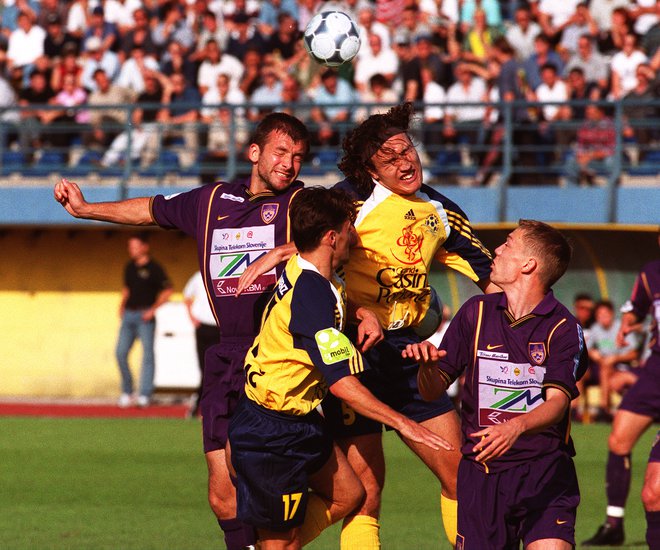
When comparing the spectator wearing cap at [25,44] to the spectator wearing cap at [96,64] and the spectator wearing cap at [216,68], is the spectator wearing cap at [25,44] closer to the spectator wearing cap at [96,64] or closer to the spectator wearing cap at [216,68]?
the spectator wearing cap at [96,64]

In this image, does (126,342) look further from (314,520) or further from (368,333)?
(368,333)

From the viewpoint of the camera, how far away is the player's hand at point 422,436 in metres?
4.91

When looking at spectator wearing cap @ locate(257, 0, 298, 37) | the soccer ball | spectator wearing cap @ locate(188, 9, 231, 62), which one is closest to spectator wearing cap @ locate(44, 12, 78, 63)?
spectator wearing cap @ locate(188, 9, 231, 62)

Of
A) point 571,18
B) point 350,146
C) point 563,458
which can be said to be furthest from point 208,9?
point 563,458

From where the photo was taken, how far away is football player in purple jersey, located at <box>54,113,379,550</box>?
6.19 metres

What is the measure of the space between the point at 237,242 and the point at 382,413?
1.49 m

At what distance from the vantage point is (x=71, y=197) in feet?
20.9

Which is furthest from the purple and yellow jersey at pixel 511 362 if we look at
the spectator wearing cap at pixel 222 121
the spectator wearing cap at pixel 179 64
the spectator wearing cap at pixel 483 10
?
the spectator wearing cap at pixel 179 64

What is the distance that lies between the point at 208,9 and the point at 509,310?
14192 mm

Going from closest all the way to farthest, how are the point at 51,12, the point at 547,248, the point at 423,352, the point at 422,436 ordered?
the point at 422,436 < the point at 423,352 < the point at 547,248 < the point at 51,12

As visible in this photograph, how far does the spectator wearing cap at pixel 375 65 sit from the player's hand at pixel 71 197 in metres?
10.7

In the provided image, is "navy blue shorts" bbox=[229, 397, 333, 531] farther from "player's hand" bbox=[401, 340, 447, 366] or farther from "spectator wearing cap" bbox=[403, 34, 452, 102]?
"spectator wearing cap" bbox=[403, 34, 452, 102]

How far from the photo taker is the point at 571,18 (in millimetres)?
16828

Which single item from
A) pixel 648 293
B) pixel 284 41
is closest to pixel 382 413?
pixel 648 293
